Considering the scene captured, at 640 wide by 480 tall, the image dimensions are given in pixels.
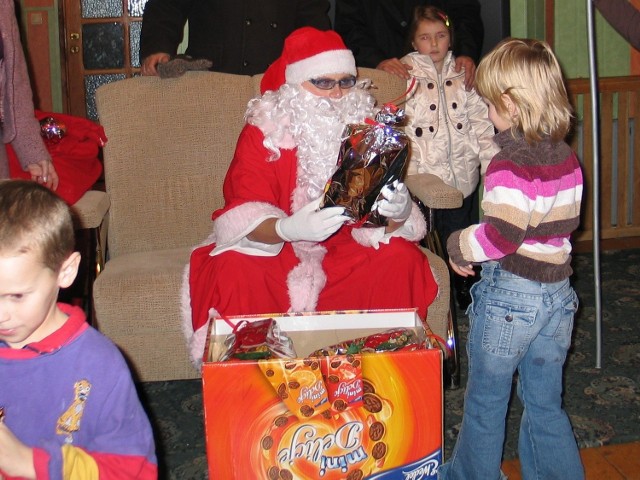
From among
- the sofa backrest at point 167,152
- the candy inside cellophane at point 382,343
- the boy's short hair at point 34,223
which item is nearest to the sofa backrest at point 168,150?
the sofa backrest at point 167,152

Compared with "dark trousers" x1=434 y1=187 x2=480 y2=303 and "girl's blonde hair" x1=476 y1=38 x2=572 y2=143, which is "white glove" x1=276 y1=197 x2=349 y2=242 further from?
"dark trousers" x1=434 y1=187 x2=480 y2=303

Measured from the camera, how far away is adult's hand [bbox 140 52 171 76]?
272cm

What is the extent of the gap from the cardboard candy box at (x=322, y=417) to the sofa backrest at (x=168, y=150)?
1.19 metres

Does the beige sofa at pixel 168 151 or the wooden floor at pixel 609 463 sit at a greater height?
the beige sofa at pixel 168 151

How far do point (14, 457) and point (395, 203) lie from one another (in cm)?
Answer: 119

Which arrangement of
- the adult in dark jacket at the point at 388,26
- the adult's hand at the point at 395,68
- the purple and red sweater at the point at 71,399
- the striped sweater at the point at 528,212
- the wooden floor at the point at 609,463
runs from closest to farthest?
the purple and red sweater at the point at 71,399, the striped sweater at the point at 528,212, the wooden floor at the point at 609,463, the adult's hand at the point at 395,68, the adult in dark jacket at the point at 388,26

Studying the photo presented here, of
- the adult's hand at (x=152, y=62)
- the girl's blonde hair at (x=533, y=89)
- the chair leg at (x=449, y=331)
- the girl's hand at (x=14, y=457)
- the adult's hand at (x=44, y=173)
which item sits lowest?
the chair leg at (x=449, y=331)

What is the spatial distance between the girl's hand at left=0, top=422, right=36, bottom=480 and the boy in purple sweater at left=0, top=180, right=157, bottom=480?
0.04 metres

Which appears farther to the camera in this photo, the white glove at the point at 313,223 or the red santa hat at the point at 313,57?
the red santa hat at the point at 313,57

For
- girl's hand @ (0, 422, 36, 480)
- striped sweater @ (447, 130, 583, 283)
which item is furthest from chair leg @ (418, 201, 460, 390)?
girl's hand @ (0, 422, 36, 480)

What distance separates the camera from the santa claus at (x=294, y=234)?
7.19 feet

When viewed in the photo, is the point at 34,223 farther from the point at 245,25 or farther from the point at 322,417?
the point at 245,25

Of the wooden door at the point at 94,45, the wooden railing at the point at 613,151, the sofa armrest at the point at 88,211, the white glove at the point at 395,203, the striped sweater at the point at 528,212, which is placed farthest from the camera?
the wooden door at the point at 94,45

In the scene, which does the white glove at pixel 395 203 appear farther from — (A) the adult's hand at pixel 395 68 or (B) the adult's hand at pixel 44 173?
(B) the adult's hand at pixel 44 173
